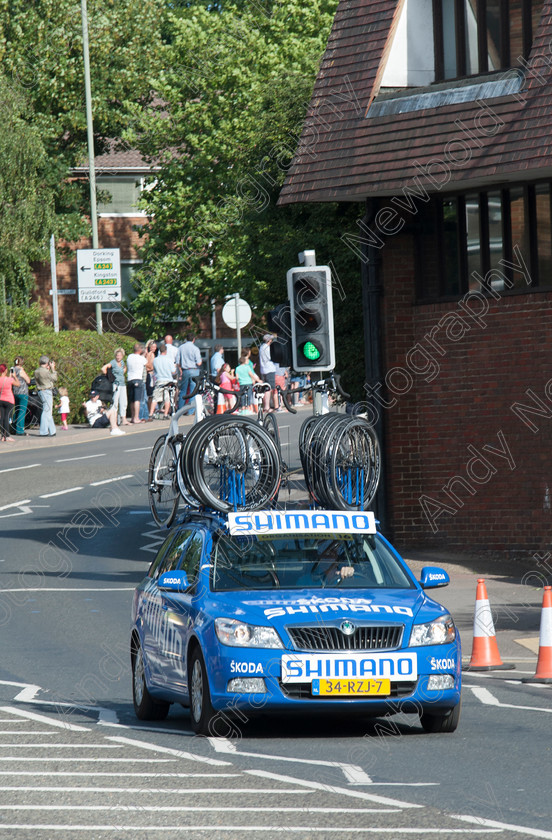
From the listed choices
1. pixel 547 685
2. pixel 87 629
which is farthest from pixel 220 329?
pixel 547 685

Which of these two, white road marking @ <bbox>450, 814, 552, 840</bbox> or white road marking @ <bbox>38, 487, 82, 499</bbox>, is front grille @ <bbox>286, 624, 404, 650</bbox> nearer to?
white road marking @ <bbox>450, 814, 552, 840</bbox>

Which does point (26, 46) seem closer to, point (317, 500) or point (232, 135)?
point (232, 135)

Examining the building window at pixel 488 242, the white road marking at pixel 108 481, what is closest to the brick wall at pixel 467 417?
the building window at pixel 488 242

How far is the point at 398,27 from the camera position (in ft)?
69.8

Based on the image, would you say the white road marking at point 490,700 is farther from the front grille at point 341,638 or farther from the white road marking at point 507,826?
the white road marking at point 507,826

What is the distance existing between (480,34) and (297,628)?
12.7 m

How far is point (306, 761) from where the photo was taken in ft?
30.8

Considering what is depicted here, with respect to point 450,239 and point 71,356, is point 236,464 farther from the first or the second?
point 71,356

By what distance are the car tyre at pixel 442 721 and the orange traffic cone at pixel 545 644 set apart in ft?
8.57

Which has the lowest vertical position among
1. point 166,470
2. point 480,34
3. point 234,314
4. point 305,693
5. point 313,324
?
point 305,693

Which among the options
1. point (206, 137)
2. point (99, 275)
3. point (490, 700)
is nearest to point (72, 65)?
point (206, 137)

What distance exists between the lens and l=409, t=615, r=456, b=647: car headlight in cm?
1011

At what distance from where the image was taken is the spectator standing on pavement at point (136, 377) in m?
39.9

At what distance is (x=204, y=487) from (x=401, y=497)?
789 cm
